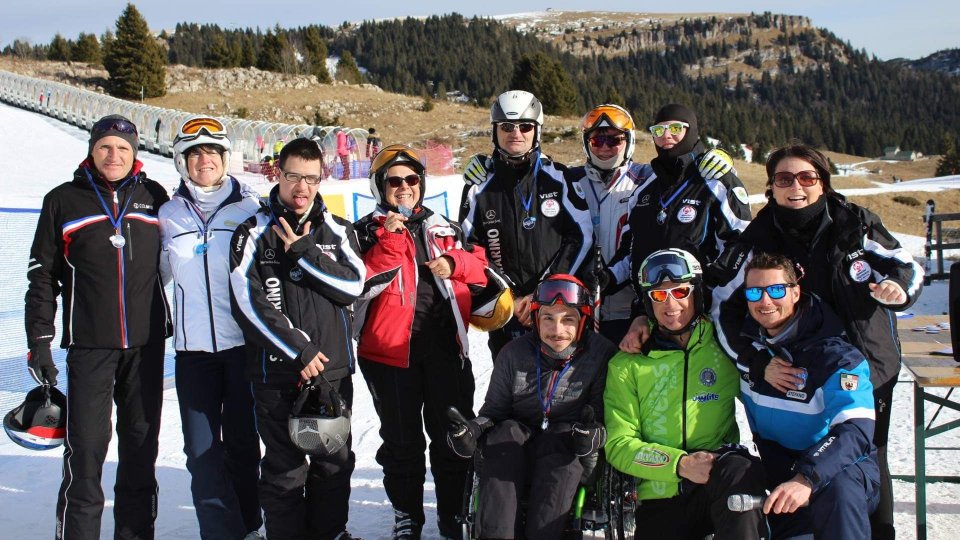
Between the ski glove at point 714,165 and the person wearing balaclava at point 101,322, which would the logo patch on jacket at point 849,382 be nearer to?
the ski glove at point 714,165

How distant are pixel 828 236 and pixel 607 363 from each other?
1207 millimetres

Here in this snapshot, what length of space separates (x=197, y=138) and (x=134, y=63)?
53993 mm

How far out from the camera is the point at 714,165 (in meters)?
4.05

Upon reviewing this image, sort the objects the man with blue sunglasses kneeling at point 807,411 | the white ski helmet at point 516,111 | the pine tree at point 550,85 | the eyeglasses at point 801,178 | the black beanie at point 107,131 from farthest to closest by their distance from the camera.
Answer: the pine tree at point 550,85 < the white ski helmet at point 516,111 < the black beanie at point 107,131 < the eyeglasses at point 801,178 < the man with blue sunglasses kneeling at point 807,411

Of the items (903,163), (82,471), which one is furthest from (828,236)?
(903,163)

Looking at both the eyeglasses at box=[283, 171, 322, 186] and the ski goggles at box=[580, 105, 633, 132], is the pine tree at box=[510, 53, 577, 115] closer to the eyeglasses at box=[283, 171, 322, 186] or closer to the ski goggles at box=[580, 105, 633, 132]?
the ski goggles at box=[580, 105, 633, 132]

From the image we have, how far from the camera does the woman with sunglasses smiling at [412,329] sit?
4.03m

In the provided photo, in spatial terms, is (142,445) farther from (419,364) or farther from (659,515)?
(659,515)

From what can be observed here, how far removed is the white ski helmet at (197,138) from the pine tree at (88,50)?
74.0m

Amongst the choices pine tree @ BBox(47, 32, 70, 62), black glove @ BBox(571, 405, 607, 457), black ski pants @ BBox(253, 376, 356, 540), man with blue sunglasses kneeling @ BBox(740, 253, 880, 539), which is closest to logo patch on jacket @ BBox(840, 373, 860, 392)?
man with blue sunglasses kneeling @ BBox(740, 253, 880, 539)

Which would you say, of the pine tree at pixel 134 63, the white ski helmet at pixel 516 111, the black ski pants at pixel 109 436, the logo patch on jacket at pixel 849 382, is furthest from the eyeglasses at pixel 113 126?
the pine tree at pixel 134 63

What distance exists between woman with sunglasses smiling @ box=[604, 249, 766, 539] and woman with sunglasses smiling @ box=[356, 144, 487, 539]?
40.0 inches

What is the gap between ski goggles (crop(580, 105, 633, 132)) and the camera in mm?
4465

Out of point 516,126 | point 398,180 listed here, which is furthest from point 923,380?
point 398,180
